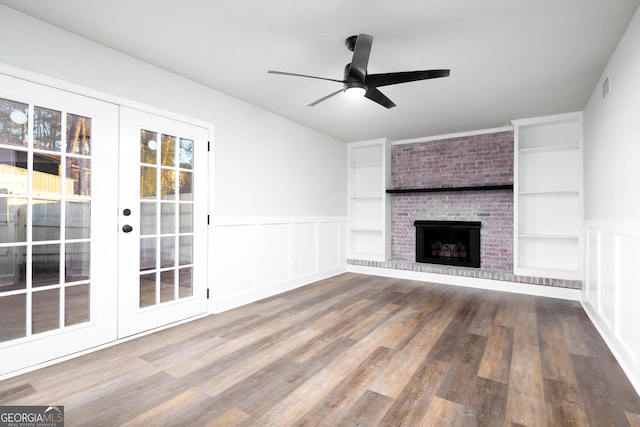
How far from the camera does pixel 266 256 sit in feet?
14.3

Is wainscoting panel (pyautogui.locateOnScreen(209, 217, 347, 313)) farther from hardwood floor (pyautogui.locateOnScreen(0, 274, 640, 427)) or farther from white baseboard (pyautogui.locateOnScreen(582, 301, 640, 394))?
→ white baseboard (pyautogui.locateOnScreen(582, 301, 640, 394))

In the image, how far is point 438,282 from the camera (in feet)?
17.2

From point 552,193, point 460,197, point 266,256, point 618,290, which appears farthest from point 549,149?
point 266,256

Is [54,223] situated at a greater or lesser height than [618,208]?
lesser

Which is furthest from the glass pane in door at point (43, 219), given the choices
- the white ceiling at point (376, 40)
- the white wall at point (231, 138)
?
the white ceiling at point (376, 40)

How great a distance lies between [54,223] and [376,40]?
9.47 feet

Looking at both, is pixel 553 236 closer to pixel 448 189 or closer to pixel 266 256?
pixel 448 189

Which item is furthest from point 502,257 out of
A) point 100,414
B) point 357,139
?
point 100,414

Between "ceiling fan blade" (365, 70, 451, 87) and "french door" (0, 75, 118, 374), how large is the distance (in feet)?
7.28

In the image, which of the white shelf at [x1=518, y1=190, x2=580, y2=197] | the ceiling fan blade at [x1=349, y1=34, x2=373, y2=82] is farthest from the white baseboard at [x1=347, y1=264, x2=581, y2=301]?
the ceiling fan blade at [x1=349, y1=34, x2=373, y2=82]

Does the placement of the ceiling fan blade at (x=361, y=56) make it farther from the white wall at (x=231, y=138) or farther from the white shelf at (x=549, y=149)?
the white shelf at (x=549, y=149)

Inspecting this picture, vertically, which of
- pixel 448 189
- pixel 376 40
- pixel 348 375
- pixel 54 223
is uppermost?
pixel 376 40

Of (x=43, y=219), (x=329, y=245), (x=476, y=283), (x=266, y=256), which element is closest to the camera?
(x=43, y=219)

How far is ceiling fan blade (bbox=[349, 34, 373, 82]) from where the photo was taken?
2234 millimetres
